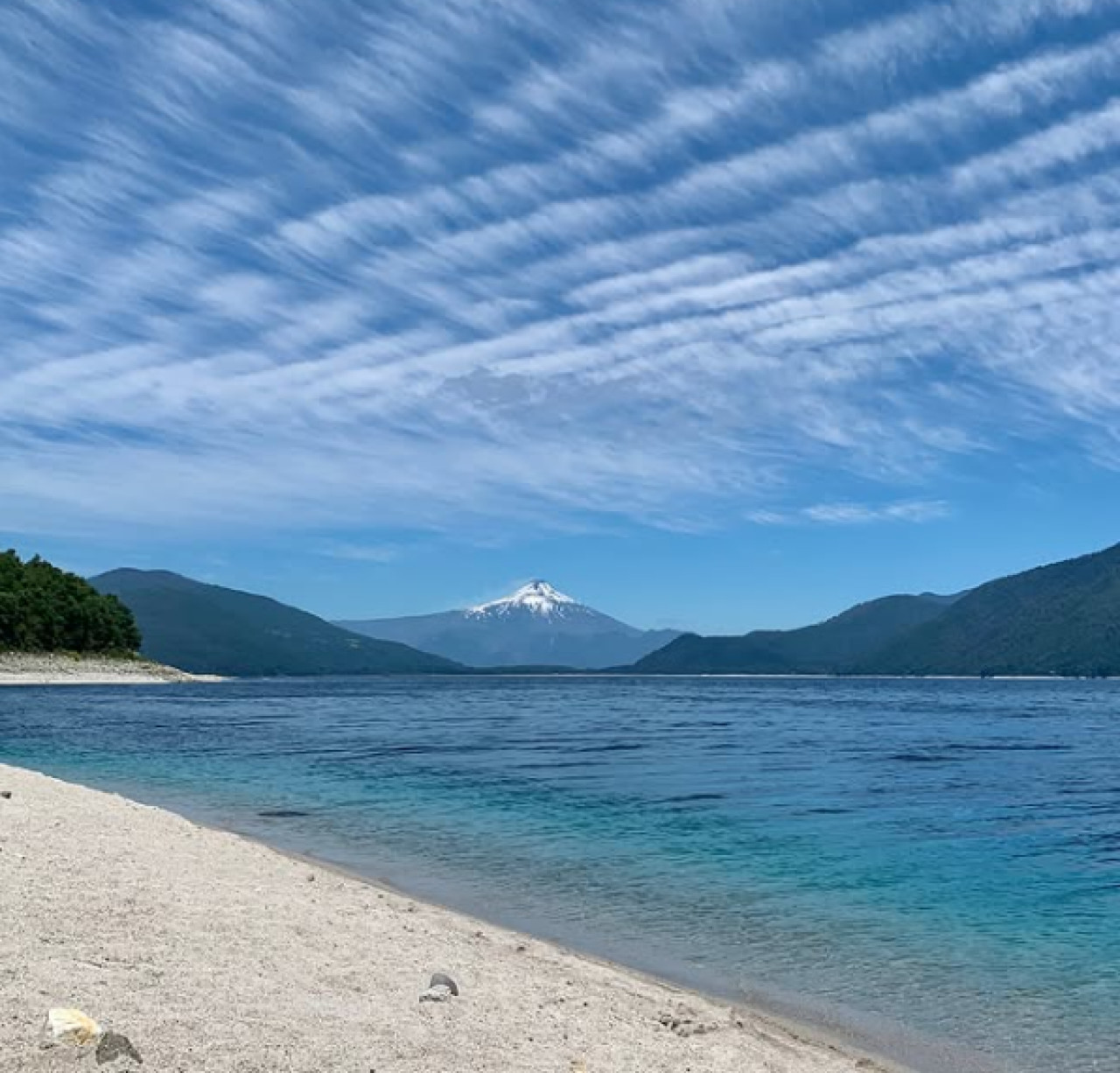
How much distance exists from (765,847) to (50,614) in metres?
176

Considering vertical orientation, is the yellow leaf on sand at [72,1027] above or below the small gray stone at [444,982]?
above

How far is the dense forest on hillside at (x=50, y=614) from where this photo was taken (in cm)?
16962

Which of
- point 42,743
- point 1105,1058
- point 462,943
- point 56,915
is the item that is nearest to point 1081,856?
point 1105,1058

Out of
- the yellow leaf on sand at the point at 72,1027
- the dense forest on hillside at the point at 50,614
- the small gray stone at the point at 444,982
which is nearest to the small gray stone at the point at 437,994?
the small gray stone at the point at 444,982

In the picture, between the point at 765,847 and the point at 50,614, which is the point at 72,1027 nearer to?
the point at 765,847

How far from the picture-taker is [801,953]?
53.8 ft

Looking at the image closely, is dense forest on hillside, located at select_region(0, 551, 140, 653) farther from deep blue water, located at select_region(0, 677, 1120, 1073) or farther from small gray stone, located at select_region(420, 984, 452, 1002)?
small gray stone, located at select_region(420, 984, 452, 1002)

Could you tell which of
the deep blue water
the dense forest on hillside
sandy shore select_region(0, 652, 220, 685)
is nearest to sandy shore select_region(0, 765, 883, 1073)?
the deep blue water

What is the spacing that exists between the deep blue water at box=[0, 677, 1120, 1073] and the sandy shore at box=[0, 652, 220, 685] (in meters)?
104

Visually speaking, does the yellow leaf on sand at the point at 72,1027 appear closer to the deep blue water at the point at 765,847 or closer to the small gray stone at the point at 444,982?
the small gray stone at the point at 444,982

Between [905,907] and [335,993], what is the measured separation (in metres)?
12.3

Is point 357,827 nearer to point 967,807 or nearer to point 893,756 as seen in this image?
point 967,807

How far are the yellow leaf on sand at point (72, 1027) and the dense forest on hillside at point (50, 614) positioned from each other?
175 metres

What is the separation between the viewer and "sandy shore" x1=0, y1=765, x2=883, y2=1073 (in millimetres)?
9406
